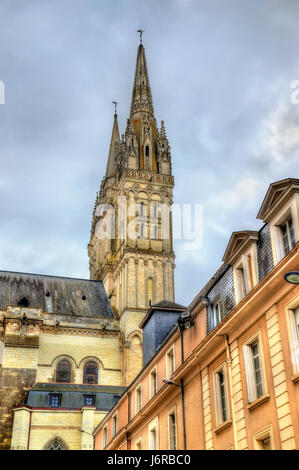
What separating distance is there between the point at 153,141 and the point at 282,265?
5645 cm

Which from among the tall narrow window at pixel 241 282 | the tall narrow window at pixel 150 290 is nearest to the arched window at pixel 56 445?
the tall narrow window at pixel 150 290

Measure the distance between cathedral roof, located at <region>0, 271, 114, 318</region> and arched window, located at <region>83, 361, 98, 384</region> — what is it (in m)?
6.24

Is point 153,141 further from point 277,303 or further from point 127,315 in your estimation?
point 277,303

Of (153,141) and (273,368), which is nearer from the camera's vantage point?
(273,368)

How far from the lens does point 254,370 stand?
16.6m

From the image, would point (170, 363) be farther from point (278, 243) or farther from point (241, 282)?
point (278, 243)

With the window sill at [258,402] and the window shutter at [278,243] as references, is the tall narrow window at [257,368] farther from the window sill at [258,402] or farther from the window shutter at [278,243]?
the window shutter at [278,243]

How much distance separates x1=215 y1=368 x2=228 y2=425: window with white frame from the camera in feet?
60.1

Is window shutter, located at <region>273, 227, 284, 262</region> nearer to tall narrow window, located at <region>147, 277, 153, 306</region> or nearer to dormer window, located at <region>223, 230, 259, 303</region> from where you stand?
dormer window, located at <region>223, 230, 259, 303</region>

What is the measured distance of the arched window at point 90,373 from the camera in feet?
175

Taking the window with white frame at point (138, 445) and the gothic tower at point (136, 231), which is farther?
the gothic tower at point (136, 231)

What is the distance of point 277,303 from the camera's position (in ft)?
51.5

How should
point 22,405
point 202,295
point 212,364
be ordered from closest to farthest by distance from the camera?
point 212,364 → point 202,295 → point 22,405
